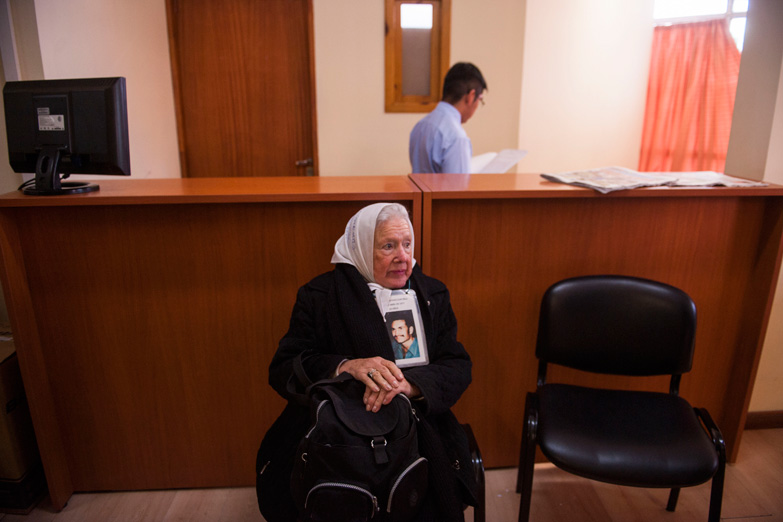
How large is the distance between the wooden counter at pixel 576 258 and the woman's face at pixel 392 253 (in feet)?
0.82

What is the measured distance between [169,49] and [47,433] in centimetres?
256

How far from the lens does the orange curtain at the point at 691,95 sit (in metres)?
3.86

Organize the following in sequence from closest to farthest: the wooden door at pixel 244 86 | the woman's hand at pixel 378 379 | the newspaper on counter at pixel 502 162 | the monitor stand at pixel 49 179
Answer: the woman's hand at pixel 378 379
the monitor stand at pixel 49 179
the newspaper on counter at pixel 502 162
the wooden door at pixel 244 86

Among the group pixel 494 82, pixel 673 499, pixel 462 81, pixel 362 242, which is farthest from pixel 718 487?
pixel 494 82

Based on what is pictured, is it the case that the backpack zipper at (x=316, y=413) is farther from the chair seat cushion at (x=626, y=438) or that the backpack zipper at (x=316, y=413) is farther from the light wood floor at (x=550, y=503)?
the light wood floor at (x=550, y=503)

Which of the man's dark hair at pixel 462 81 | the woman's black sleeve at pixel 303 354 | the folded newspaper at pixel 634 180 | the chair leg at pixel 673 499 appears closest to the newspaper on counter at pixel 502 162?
the man's dark hair at pixel 462 81

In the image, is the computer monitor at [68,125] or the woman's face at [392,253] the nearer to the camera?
the woman's face at [392,253]

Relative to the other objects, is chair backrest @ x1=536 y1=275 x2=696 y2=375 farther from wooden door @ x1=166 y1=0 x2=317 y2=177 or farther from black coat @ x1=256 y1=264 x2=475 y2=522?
wooden door @ x1=166 y1=0 x2=317 y2=177

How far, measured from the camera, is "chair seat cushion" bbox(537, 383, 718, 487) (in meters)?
1.38

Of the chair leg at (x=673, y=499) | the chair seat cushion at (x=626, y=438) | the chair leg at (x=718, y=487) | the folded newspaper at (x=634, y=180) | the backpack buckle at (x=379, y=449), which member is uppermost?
the folded newspaper at (x=634, y=180)

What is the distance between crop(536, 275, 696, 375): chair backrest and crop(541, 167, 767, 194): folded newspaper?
300mm

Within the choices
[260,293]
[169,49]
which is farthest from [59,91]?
[169,49]

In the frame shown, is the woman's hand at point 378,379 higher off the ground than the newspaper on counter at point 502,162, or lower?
lower

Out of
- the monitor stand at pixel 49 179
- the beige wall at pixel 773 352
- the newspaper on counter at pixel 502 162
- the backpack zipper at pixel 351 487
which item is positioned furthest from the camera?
the newspaper on counter at pixel 502 162
